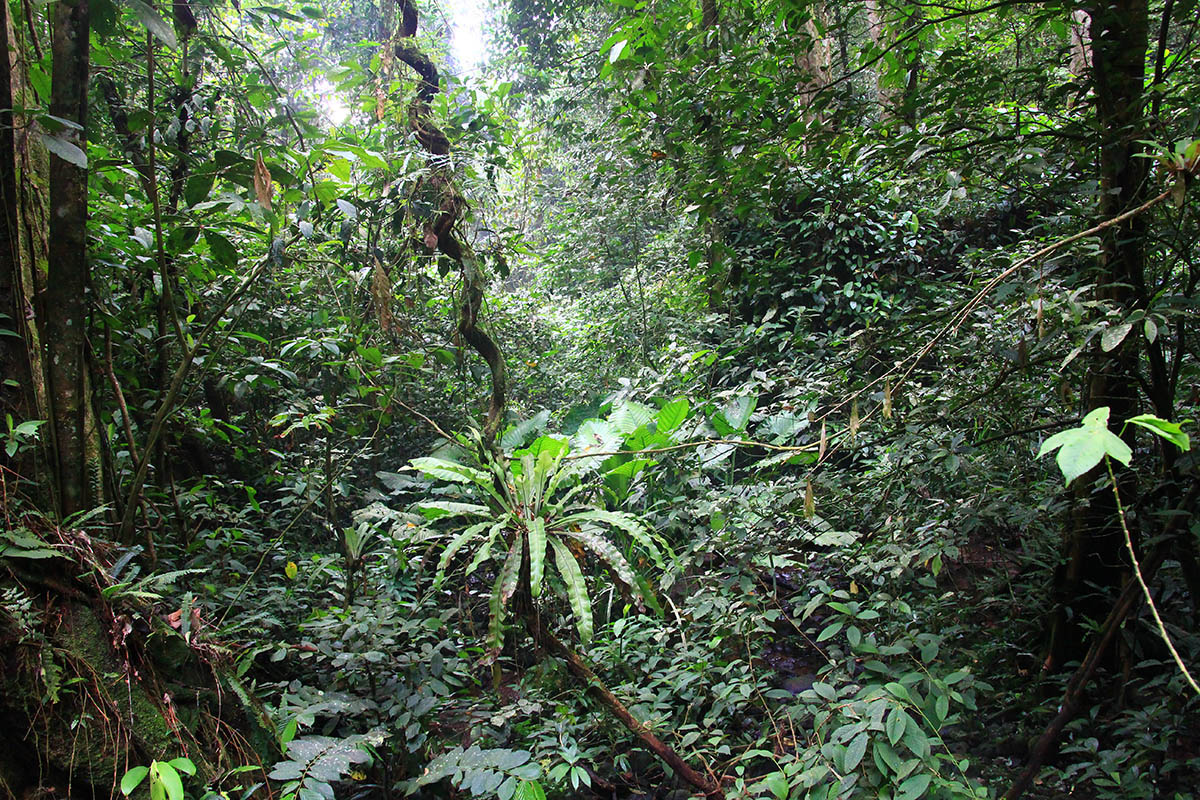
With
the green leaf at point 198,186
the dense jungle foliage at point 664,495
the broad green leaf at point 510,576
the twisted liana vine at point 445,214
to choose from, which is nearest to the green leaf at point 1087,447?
the dense jungle foliage at point 664,495

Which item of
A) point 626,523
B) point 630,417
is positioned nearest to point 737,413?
point 630,417

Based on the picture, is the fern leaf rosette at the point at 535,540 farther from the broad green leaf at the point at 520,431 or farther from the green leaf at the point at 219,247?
the broad green leaf at the point at 520,431

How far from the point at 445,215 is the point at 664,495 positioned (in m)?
2.16

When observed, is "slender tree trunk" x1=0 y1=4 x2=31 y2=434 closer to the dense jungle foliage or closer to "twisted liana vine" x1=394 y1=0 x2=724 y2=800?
the dense jungle foliage

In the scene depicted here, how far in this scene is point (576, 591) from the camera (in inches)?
82.7

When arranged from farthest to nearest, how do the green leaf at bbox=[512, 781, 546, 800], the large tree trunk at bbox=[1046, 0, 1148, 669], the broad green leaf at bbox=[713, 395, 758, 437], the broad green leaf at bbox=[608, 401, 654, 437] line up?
the broad green leaf at bbox=[608, 401, 654, 437] < the broad green leaf at bbox=[713, 395, 758, 437] < the large tree trunk at bbox=[1046, 0, 1148, 669] < the green leaf at bbox=[512, 781, 546, 800]

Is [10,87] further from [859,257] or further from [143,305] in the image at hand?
[859,257]

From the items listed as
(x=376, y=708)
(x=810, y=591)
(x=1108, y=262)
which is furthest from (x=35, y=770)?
(x=1108, y=262)

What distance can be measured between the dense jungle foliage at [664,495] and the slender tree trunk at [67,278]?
0.01m

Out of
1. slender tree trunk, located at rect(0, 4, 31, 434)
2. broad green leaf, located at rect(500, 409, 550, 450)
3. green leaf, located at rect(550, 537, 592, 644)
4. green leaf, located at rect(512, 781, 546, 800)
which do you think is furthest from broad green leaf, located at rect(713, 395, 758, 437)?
slender tree trunk, located at rect(0, 4, 31, 434)

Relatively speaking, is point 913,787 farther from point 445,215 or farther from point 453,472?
point 445,215

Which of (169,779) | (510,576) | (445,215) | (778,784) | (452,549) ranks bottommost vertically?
(778,784)

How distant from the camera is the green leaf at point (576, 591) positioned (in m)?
2.06

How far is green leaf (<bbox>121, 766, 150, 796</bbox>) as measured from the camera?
4.76 feet
